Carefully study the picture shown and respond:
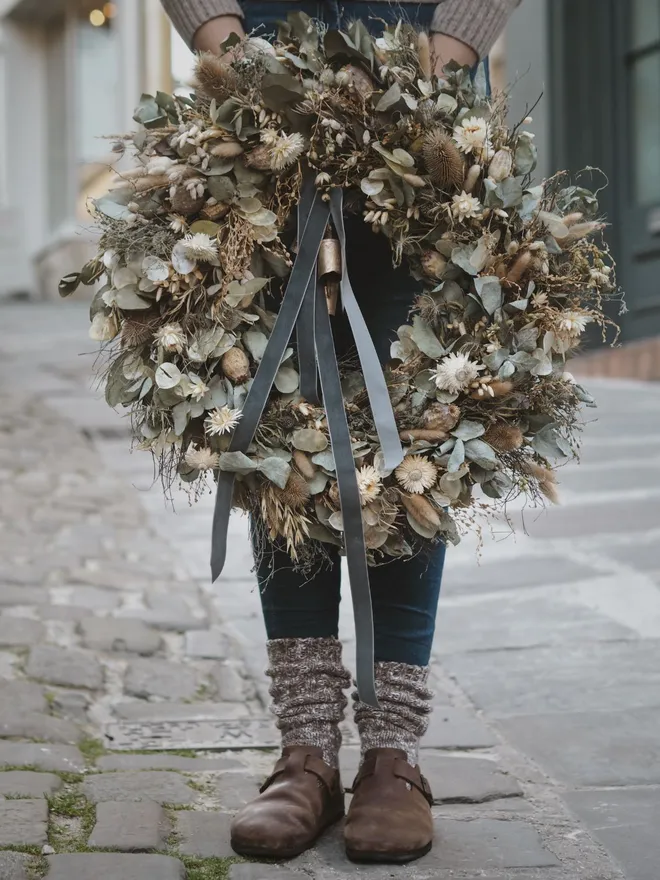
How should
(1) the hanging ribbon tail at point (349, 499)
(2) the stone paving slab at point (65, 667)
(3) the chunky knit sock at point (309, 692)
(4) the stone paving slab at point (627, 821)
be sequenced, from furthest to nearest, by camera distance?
(2) the stone paving slab at point (65, 667)
(3) the chunky knit sock at point (309, 692)
(4) the stone paving slab at point (627, 821)
(1) the hanging ribbon tail at point (349, 499)

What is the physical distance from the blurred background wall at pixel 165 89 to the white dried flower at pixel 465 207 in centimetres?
264

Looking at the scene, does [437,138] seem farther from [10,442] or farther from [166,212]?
[10,442]

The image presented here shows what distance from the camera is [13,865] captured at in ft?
5.17

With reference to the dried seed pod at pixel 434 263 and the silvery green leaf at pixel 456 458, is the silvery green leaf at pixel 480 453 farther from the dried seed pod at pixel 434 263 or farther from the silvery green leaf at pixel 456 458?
the dried seed pod at pixel 434 263

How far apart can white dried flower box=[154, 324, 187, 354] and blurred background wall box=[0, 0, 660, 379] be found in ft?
8.54

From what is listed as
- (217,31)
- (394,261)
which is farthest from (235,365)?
(217,31)

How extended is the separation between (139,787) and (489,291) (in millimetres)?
945

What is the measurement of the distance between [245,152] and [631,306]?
19.6 ft

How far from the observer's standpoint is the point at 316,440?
1572 mm

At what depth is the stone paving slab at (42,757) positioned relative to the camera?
1.98 m

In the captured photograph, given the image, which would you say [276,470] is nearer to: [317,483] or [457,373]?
[317,483]

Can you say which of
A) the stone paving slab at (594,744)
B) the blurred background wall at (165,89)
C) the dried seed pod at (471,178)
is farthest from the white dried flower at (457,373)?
the blurred background wall at (165,89)

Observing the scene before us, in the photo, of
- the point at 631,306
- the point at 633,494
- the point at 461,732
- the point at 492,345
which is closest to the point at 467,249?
the point at 492,345

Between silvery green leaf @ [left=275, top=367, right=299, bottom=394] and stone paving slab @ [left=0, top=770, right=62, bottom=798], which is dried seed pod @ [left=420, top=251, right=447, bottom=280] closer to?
silvery green leaf @ [left=275, top=367, right=299, bottom=394]
